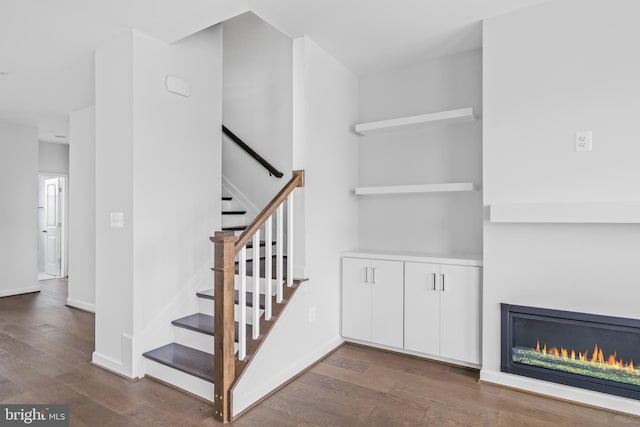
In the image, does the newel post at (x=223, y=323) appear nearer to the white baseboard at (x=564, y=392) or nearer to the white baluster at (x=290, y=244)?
the white baluster at (x=290, y=244)

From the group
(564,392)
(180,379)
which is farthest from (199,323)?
(564,392)

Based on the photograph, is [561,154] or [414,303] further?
[414,303]

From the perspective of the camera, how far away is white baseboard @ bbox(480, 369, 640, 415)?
2268mm

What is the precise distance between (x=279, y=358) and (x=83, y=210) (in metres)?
3.55

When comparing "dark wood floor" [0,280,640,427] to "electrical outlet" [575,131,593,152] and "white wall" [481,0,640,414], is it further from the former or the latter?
"electrical outlet" [575,131,593,152]

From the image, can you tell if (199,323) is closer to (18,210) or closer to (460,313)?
(460,313)

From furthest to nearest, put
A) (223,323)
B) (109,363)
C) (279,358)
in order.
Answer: (109,363) → (279,358) → (223,323)

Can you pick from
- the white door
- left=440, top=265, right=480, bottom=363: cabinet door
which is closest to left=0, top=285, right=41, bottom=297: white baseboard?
the white door

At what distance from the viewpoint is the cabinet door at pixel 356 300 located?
3312 mm

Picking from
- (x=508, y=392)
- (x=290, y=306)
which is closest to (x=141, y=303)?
(x=290, y=306)

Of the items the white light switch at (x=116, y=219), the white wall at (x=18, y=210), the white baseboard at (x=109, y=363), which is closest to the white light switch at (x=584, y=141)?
the white light switch at (x=116, y=219)

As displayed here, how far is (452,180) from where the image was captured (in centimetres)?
331

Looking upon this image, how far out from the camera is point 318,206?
10.2ft

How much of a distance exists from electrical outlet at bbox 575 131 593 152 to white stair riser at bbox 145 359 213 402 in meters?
2.84
